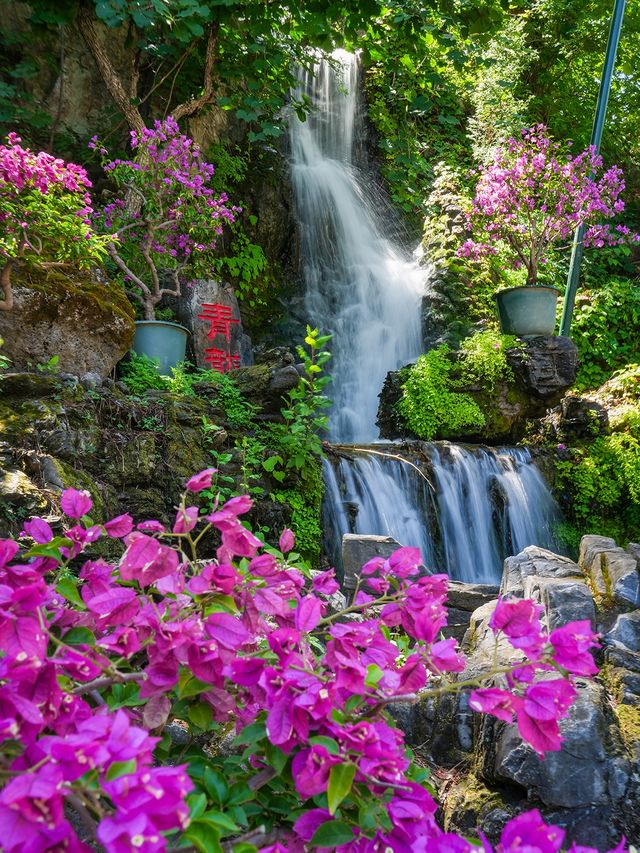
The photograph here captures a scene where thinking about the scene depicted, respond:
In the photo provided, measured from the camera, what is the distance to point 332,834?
84cm

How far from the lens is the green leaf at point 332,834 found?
84 cm

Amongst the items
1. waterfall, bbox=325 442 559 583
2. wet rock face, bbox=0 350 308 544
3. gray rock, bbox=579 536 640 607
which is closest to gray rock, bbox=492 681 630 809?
gray rock, bbox=579 536 640 607

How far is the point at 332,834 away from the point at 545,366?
7.13 metres

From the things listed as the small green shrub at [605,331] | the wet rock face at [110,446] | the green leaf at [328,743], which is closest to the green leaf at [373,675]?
the green leaf at [328,743]

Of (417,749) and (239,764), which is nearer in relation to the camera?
(239,764)

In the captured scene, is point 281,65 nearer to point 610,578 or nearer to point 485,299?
point 485,299

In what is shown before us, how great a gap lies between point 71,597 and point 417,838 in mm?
642

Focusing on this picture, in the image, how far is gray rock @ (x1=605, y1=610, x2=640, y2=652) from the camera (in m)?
2.26

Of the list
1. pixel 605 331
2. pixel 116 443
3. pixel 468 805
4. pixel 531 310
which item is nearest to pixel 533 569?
pixel 468 805

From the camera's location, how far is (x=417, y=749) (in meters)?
2.20

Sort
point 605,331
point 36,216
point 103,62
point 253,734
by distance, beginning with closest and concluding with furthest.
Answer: point 253,734 → point 36,216 → point 103,62 → point 605,331

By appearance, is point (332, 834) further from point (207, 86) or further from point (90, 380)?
point (207, 86)

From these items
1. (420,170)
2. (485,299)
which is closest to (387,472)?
(485,299)

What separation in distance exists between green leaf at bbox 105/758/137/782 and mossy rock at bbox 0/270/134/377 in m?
4.27
